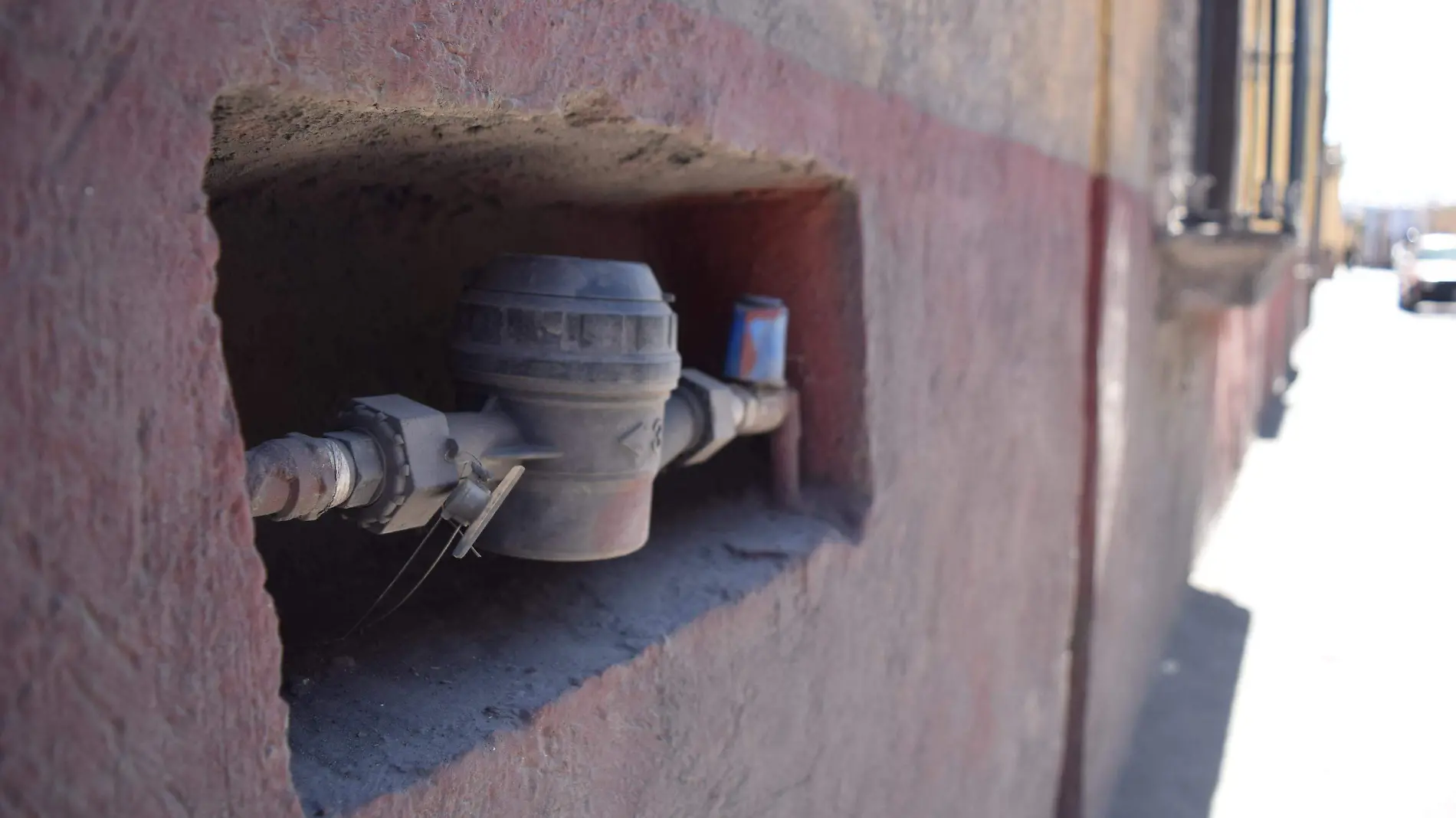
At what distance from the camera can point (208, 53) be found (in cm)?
72

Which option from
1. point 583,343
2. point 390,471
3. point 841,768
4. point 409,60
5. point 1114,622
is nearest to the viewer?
point 409,60

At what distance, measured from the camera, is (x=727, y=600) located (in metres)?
1.37

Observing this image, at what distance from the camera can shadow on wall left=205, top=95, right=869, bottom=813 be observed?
1026 mm

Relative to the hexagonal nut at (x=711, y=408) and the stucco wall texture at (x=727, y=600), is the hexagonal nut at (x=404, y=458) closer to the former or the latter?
the stucco wall texture at (x=727, y=600)

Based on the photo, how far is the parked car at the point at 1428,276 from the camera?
21.6 metres

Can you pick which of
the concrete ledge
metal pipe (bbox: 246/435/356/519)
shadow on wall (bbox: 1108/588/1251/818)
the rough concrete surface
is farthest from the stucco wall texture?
the concrete ledge

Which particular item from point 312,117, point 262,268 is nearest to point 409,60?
point 312,117

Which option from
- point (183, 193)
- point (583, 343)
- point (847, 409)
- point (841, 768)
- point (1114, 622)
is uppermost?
point (183, 193)

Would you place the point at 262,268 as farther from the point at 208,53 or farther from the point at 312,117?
the point at 208,53

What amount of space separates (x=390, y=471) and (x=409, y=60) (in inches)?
13.5

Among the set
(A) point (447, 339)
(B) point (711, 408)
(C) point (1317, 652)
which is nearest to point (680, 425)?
(B) point (711, 408)

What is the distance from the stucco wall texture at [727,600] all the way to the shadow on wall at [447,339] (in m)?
0.04

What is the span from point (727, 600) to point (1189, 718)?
3.68 meters

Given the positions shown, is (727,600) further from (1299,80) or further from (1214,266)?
(1299,80)
